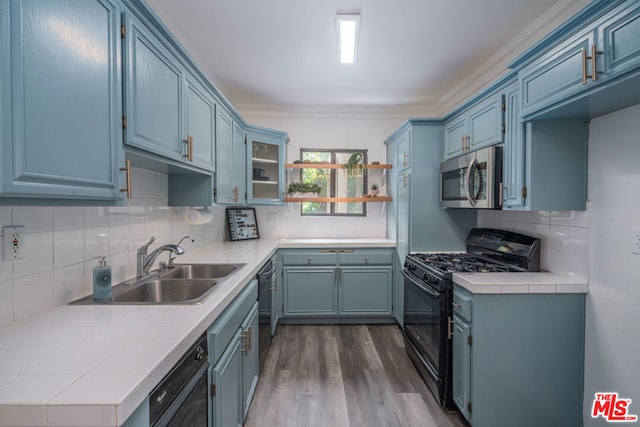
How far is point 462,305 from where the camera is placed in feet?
5.99

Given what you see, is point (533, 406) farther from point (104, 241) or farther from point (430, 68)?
point (430, 68)

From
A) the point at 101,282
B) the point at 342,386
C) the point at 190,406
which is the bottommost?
the point at 342,386

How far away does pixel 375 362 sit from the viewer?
8.29ft

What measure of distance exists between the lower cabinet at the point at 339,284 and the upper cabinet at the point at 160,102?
1.68 m

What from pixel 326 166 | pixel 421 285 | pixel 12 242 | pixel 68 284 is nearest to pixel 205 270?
pixel 68 284

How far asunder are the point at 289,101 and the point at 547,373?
3374 mm

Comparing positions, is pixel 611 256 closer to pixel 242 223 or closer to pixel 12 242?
pixel 12 242

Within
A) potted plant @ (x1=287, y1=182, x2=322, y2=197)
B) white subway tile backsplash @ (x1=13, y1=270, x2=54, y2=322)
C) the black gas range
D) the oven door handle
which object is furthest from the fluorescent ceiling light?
white subway tile backsplash @ (x1=13, y1=270, x2=54, y2=322)

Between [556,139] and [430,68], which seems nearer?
[556,139]

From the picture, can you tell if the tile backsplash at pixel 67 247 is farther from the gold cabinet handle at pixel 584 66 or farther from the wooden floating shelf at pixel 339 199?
the gold cabinet handle at pixel 584 66

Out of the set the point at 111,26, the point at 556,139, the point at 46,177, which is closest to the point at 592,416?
the point at 556,139

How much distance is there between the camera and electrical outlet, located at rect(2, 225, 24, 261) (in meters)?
1.02

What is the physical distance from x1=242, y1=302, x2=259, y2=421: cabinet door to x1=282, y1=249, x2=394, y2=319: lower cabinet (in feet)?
3.79

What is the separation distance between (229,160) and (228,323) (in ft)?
5.33
